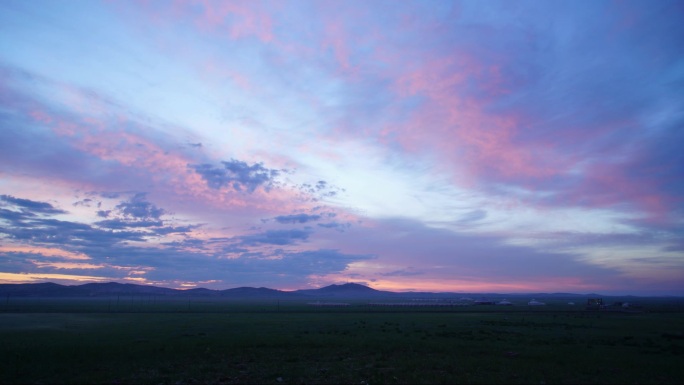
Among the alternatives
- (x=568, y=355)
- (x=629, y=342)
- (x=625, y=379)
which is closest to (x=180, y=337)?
(x=568, y=355)

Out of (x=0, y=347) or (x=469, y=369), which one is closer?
(x=469, y=369)

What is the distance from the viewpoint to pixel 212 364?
23031 millimetres

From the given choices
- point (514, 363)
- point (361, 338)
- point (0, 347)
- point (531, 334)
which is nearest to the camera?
point (514, 363)

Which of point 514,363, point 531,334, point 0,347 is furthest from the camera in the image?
point 531,334

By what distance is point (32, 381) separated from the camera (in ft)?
62.6

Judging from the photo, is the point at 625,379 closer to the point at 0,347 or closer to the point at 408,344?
the point at 408,344

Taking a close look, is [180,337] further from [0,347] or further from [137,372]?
[137,372]

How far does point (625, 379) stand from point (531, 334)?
19.8m

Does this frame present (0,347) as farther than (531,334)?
No

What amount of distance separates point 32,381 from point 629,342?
1495 inches

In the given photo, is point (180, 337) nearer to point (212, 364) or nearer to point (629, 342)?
point (212, 364)

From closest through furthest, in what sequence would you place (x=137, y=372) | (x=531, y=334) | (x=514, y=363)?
(x=137, y=372), (x=514, y=363), (x=531, y=334)

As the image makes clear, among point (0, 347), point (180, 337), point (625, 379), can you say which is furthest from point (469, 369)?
point (0, 347)

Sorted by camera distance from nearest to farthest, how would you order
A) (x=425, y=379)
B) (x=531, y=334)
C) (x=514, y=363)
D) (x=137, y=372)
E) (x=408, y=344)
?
(x=425, y=379) < (x=137, y=372) < (x=514, y=363) < (x=408, y=344) < (x=531, y=334)
